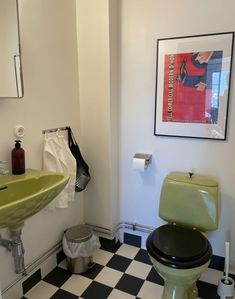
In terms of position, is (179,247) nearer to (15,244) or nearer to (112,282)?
(112,282)

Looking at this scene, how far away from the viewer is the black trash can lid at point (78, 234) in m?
1.87

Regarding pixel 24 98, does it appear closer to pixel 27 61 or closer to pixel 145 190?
pixel 27 61

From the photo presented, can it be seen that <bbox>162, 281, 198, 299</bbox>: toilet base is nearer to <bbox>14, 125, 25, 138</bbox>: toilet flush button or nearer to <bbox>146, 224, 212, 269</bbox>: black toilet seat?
<bbox>146, 224, 212, 269</bbox>: black toilet seat

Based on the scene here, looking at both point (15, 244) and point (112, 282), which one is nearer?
point (15, 244)

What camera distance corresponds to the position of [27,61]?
5.16ft

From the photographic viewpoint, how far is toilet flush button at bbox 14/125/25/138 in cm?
151

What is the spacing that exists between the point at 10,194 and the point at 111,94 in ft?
3.41

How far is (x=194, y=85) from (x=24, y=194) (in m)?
1.32

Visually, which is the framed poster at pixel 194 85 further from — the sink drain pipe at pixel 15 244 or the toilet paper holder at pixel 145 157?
the sink drain pipe at pixel 15 244

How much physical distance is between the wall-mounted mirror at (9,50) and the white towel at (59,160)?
16.8 inches

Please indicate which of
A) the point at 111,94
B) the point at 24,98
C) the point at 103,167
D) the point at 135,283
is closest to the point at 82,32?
the point at 111,94

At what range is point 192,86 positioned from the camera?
1771 mm

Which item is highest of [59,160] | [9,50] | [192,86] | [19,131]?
[9,50]

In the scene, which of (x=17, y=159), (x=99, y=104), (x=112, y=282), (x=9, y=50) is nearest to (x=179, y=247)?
(x=112, y=282)
